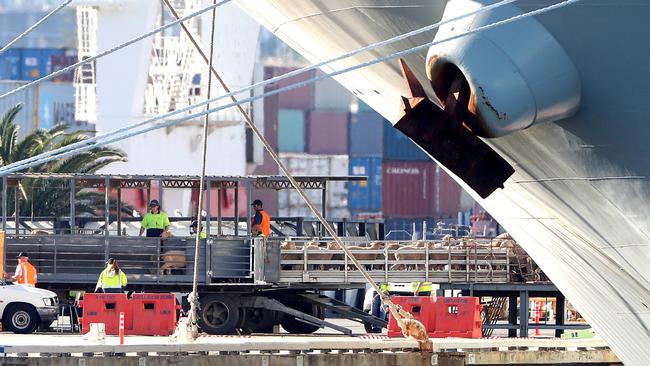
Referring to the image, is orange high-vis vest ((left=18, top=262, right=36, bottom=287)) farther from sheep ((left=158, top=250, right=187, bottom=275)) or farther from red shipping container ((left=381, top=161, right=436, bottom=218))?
red shipping container ((left=381, top=161, right=436, bottom=218))

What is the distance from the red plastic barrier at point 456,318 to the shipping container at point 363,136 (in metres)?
48.1

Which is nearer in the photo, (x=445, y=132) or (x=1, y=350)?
(x=445, y=132)

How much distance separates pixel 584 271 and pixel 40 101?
6879 centimetres

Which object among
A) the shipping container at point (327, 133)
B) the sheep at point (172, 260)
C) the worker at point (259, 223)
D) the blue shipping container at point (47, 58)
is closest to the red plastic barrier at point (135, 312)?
the sheep at point (172, 260)

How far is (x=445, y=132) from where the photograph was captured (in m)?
10.9

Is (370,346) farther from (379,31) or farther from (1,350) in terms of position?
(379,31)

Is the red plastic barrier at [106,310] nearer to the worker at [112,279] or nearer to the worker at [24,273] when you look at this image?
the worker at [112,279]

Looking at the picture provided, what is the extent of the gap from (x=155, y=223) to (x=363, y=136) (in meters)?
45.8

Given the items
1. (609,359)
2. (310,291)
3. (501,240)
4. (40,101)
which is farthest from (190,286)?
(40,101)

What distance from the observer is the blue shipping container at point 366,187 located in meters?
67.8

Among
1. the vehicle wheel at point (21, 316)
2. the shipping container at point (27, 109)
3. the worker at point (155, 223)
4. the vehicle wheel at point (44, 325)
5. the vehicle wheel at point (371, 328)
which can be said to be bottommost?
the vehicle wheel at point (371, 328)

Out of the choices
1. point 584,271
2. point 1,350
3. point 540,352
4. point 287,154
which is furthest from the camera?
point 287,154

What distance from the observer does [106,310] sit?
22172 millimetres

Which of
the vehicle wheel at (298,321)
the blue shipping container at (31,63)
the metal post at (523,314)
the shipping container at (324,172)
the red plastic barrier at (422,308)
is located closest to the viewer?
the red plastic barrier at (422,308)
